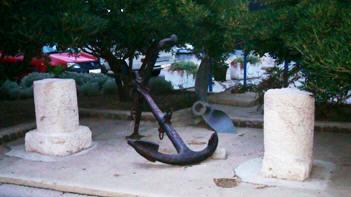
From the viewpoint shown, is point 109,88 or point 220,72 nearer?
point 109,88

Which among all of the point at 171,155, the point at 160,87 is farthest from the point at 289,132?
the point at 160,87

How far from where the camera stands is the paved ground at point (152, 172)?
4.51 metres

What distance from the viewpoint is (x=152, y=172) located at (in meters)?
5.05

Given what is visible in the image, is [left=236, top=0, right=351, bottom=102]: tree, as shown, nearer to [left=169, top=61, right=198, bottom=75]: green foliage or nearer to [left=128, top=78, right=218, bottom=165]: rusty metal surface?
[left=128, top=78, right=218, bottom=165]: rusty metal surface

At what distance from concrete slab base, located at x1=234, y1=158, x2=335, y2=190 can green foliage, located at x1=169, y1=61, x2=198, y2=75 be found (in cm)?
890

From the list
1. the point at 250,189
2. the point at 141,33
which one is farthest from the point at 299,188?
the point at 141,33

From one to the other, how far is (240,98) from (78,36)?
3586 millimetres

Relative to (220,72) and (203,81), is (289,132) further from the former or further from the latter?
(220,72)

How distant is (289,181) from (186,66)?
10036mm

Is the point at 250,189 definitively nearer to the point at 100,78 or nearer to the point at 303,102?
the point at 303,102

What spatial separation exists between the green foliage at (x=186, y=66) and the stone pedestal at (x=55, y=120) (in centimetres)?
839

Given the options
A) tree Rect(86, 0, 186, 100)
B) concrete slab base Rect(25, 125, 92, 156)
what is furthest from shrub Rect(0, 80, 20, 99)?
concrete slab base Rect(25, 125, 92, 156)

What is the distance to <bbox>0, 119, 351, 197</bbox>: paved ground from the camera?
4508mm

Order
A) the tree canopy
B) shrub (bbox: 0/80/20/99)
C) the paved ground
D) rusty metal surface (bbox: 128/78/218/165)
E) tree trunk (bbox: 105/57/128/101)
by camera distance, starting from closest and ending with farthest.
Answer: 1. the tree canopy
2. the paved ground
3. rusty metal surface (bbox: 128/78/218/165)
4. tree trunk (bbox: 105/57/128/101)
5. shrub (bbox: 0/80/20/99)
